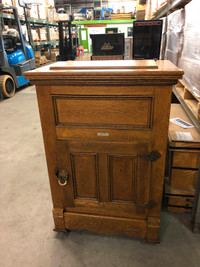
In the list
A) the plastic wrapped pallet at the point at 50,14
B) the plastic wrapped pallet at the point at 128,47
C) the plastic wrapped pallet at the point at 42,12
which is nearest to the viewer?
the plastic wrapped pallet at the point at 128,47

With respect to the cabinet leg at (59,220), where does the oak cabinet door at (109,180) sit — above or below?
above

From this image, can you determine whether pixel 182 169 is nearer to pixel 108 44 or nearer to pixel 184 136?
pixel 184 136

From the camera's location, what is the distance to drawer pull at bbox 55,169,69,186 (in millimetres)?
1542

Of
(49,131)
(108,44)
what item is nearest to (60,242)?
(49,131)

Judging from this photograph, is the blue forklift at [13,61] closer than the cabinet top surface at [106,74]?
No

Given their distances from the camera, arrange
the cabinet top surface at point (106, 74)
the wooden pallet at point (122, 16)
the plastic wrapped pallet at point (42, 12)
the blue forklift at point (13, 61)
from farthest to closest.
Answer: the wooden pallet at point (122, 16) → the plastic wrapped pallet at point (42, 12) → the blue forklift at point (13, 61) → the cabinet top surface at point (106, 74)

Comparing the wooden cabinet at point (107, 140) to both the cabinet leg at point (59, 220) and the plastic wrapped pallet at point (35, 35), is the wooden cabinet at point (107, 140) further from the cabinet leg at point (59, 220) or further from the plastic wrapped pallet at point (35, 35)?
the plastic wrapped pallet at point (35, 35)

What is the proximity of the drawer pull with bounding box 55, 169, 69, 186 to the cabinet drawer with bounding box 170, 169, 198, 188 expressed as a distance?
0.91 m

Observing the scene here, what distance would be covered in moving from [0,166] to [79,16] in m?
16.2

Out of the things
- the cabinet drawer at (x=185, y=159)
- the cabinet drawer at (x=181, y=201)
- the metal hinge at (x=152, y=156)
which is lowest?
the cabinet drawer at (x=181, y=201)

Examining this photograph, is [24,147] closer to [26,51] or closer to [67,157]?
[67,157]

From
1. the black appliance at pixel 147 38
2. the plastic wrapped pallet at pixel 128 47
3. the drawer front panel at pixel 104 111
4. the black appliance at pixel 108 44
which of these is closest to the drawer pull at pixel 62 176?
the drawer front panel at pixel 104 111

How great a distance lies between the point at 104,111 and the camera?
1.31m

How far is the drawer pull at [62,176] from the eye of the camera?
1.54m
